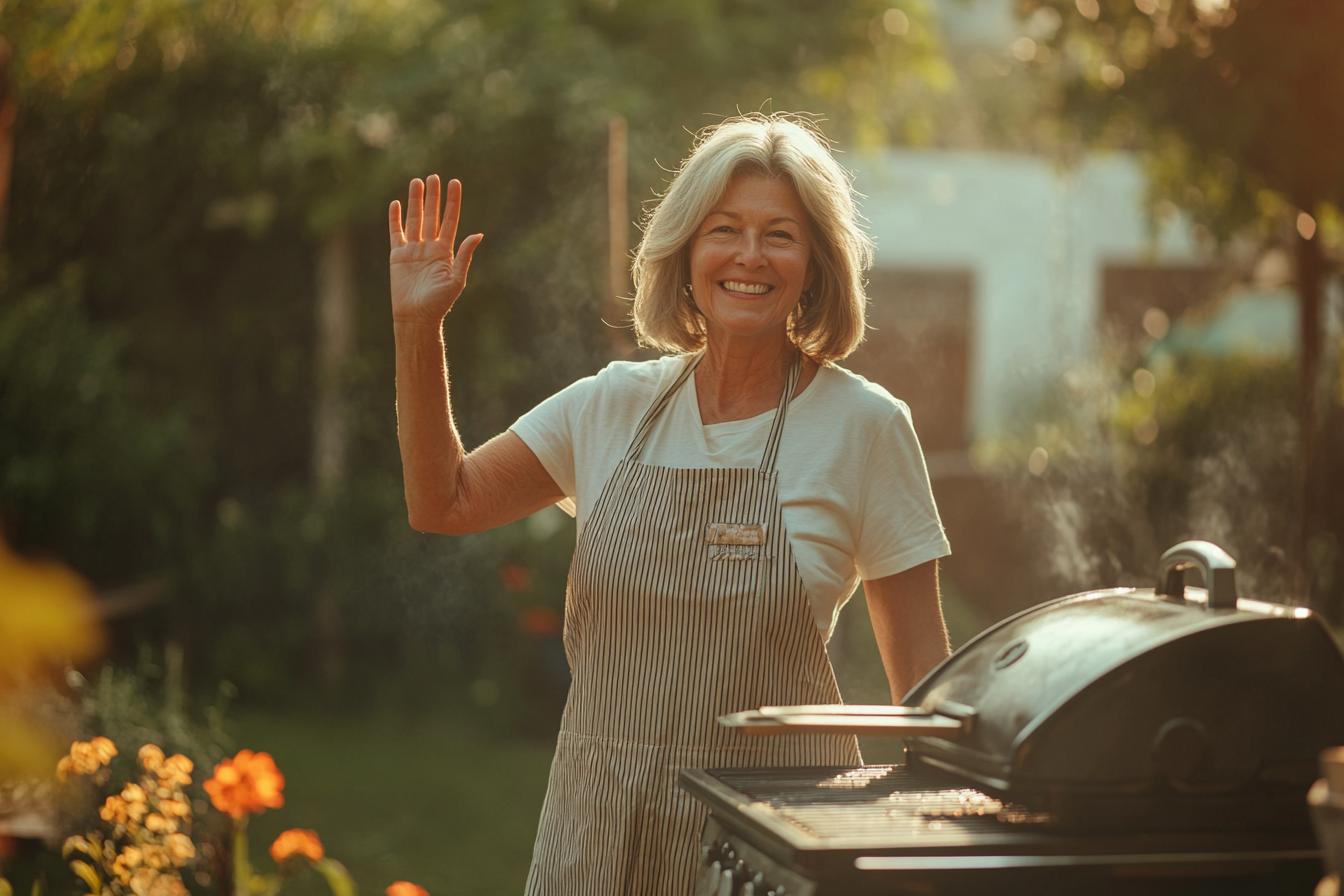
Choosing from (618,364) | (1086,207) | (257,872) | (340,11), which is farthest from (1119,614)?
(1086,207)

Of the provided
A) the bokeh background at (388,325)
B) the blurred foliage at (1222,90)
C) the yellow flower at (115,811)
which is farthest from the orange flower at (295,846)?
the blurred foliage at (1222,90)

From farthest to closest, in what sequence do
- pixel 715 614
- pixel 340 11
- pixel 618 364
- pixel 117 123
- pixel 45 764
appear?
1. pixel 340 11
2. pixel 117 123
3. pixel 618 364
4. pixel 715 614
5. pixel 45 764

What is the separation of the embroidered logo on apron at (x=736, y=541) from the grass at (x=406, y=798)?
8.54ft

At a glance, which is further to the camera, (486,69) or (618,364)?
(486,69)

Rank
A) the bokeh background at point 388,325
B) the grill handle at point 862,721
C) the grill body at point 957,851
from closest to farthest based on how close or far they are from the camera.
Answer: the grill body at point 957,851 → the grill handle at point 862,721 → the bokeh background at point 388,325

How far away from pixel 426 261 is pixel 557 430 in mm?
333

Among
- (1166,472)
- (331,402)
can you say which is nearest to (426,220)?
(331,402)

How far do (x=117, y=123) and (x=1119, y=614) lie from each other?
5.67 meters

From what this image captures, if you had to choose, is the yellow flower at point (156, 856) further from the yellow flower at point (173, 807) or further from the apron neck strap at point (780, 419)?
the apron neck strap at point (780, 419)

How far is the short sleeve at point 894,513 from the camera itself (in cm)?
193

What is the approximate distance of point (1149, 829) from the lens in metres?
1.36

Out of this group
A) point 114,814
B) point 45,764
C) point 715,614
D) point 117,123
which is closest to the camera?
point 45,764

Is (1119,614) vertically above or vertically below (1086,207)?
below

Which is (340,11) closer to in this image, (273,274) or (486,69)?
(486,69)
